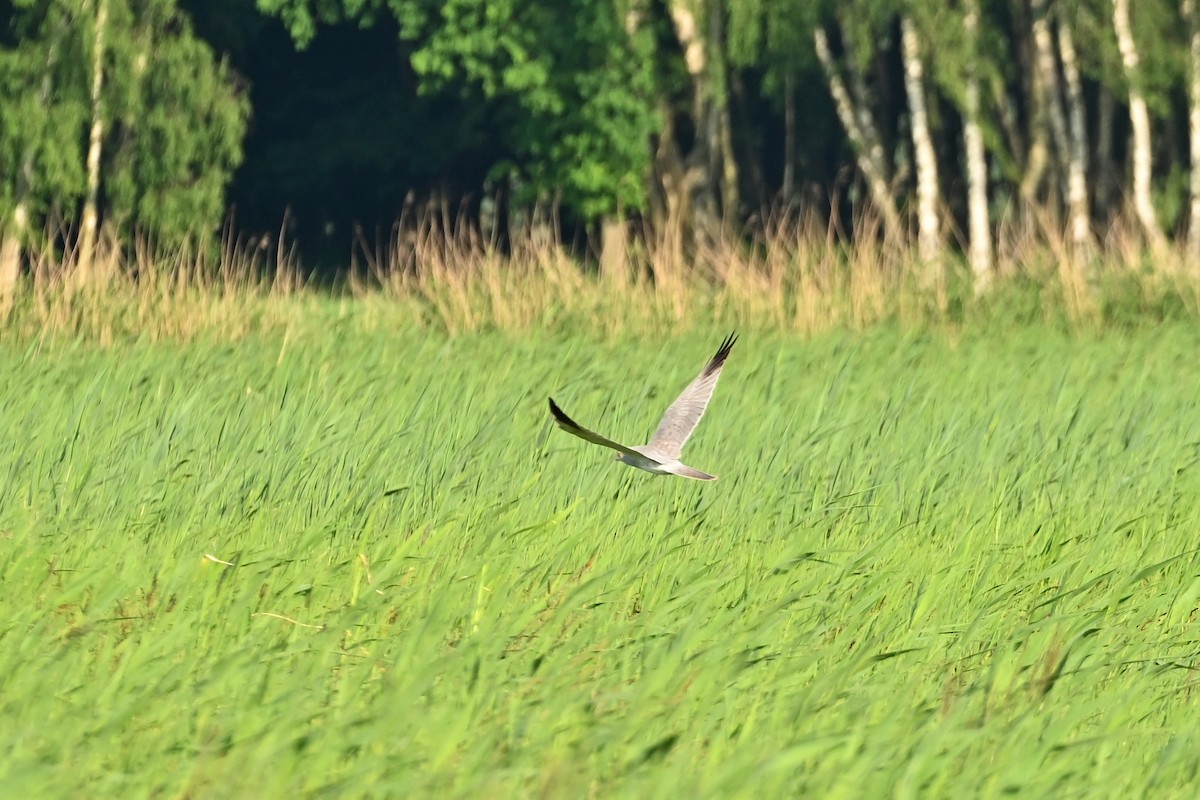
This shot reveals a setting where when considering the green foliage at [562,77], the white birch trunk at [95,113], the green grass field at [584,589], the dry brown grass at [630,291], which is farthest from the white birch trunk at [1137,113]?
the green grass field at [584,589]

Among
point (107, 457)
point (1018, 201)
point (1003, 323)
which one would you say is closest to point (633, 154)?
point (1018, 201)

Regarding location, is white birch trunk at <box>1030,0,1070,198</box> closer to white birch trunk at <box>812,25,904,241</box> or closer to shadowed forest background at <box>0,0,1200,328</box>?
shadowed forest background at <box>0,0,1200,328</box>

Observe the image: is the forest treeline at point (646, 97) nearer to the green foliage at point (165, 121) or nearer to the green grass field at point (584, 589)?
the green foliage at point (165, 121)

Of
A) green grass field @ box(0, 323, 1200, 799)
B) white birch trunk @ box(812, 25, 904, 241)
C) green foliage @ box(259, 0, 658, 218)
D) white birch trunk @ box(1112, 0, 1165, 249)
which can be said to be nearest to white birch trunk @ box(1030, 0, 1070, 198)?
white birch trunk @ box(1112, 0, 1165, 249)

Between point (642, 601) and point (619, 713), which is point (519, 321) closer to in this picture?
point (642, 601)

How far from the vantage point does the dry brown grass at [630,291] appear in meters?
9.70

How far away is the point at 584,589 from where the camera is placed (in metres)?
3.88

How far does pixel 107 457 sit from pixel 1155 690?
117 inches

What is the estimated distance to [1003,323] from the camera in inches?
441

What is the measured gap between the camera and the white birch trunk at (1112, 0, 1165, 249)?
18688 millimetres

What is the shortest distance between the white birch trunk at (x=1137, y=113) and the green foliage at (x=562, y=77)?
4.66 metres

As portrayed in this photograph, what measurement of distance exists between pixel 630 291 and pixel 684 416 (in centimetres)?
647

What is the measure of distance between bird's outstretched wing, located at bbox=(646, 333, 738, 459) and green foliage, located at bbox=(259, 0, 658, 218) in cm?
1537

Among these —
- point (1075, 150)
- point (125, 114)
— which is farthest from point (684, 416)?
point (125, 114)
